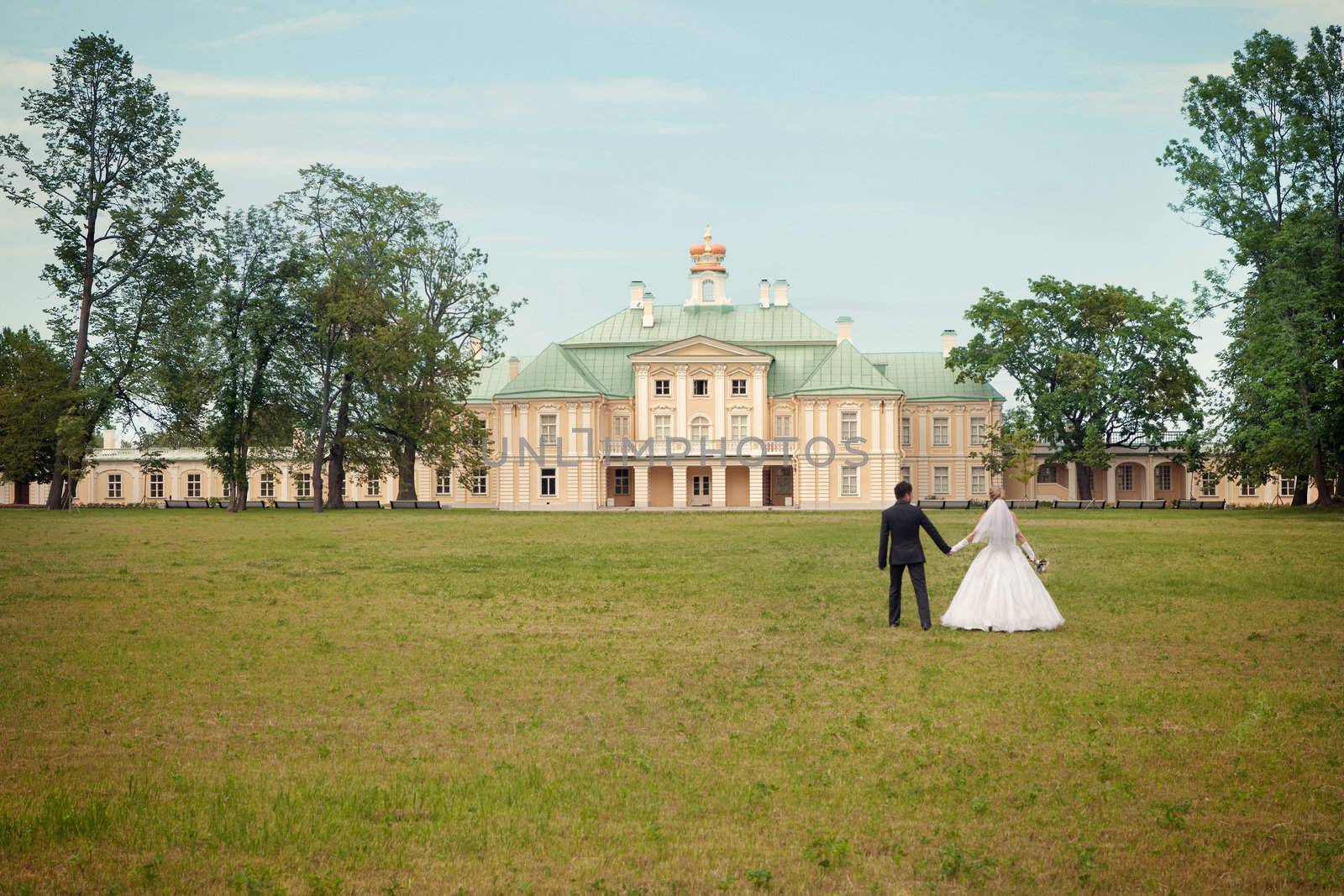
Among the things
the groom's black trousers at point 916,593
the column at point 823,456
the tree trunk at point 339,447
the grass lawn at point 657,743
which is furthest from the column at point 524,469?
the groom's black trousers at point 916,593

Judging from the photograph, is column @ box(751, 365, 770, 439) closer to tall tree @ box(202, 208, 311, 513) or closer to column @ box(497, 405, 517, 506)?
column @ box(497, 405, 517, 506)

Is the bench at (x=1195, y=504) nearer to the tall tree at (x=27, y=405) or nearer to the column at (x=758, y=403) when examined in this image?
the column at (x=758, y=403)

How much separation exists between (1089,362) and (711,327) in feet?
77.3

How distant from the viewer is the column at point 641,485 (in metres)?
72.1

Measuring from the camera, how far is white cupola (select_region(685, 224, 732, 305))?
79.4 meters

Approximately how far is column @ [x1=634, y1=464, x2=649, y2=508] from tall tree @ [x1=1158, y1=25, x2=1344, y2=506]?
3142 cm

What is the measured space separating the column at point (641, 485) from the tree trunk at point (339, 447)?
675 inches

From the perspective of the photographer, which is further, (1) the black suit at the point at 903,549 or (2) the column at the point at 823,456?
(2) the column at the point at 823,456

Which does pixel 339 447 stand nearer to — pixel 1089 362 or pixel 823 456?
pixel 823 456

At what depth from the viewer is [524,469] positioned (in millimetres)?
71125

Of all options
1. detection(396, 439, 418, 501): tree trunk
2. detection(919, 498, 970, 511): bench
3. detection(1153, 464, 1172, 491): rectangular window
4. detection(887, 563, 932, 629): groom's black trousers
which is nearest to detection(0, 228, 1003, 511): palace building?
detection(919, 498, 970, 511): bench

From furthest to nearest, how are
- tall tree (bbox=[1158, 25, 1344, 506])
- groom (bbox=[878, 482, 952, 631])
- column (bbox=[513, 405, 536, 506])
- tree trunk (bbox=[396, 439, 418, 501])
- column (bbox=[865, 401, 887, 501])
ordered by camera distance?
column (bbox=[513, 405, 536, 506]) < column (bbox=[865, 401, 887, 501]) < tree trunk (bbox=[396, 439, 418, 501]) < tall tree (bbox=[1158, 25, 1344, 506]) < groom (bbox=[878, 482, 952, 631])

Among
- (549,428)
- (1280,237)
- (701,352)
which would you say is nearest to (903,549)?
(1280,237)

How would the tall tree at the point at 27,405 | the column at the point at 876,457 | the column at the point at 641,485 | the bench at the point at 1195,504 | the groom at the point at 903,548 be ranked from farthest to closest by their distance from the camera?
1. the column at the point at 641,485
2. the column at the point at 876,457
3. the bench at the point at 1195,504
4. the tall tree at the point at 27,405
5. the groom at the point at 903,548
